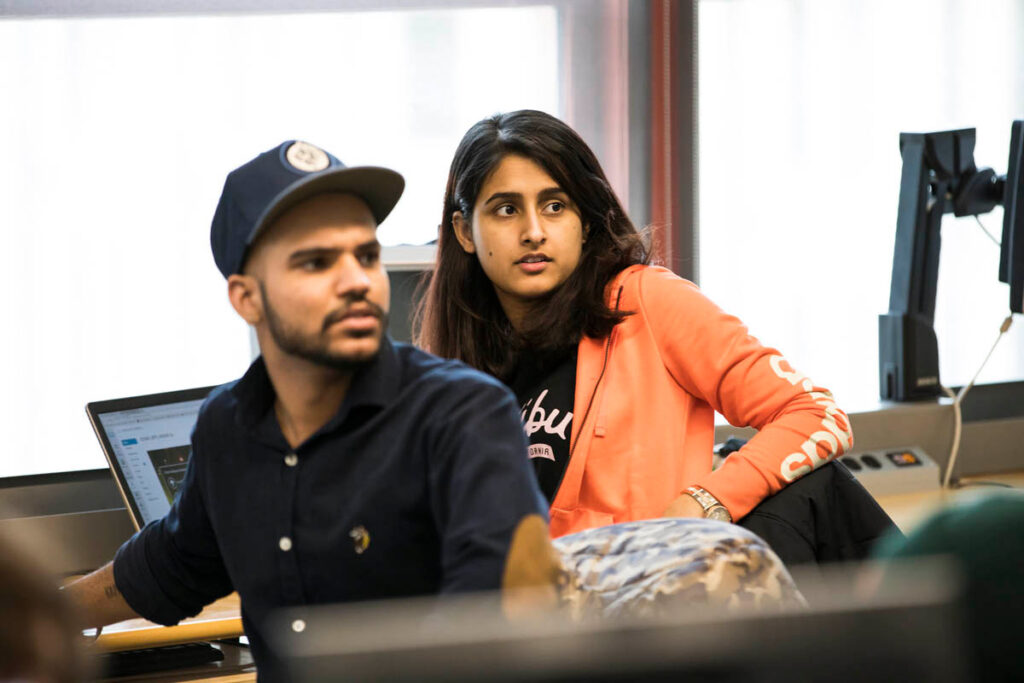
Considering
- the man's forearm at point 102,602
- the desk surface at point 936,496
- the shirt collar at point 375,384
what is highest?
the shirt collar at point 375,384

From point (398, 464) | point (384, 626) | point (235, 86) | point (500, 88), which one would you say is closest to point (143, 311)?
point (235, 86)

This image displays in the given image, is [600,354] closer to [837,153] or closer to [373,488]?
[373,488]

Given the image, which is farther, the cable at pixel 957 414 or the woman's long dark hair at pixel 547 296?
the cable at pixel 957 414

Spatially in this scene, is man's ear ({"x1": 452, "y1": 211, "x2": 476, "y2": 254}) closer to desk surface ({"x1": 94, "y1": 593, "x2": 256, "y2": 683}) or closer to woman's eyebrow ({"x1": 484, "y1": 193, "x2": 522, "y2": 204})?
woman's eyebrow ({"x1": 484, "y1": 193, "x2": 522, "y2": 204})

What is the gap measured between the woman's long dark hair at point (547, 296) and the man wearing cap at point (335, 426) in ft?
1.97

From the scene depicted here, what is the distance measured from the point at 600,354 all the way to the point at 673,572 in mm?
796

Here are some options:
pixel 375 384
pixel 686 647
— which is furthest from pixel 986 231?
pixel 686 647

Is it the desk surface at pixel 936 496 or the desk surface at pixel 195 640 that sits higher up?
the desk surface at pixel 936 496

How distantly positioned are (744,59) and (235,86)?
3.94 feet

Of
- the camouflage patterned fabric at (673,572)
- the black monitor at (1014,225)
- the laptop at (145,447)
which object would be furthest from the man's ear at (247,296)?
the black monitor at (1014,225)

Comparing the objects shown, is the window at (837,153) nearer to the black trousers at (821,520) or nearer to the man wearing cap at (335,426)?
the black trousers at (821,520)

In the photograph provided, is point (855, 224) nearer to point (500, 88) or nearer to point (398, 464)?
point (500, 88)

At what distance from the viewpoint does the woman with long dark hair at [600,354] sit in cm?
173

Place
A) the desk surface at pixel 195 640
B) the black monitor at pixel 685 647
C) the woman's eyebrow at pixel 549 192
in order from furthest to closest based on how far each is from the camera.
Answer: the woman's eyebrow at pixel 549 192 → the desk surface at pixel 195 640 → the black monitor at pixel 685 647
